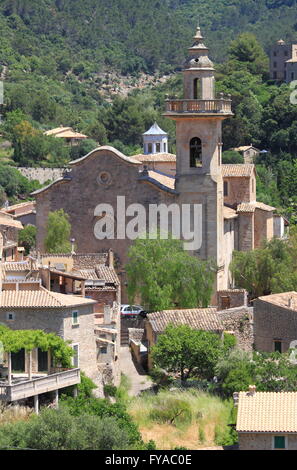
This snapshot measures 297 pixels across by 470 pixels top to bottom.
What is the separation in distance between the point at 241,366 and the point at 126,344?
6.50m

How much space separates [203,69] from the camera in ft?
195

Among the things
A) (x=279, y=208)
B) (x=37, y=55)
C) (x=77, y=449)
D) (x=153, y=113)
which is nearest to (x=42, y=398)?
(x=77, y=449)

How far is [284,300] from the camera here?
52.8 meters

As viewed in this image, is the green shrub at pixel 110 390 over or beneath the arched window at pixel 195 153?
beneath

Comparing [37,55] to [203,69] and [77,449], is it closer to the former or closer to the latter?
[203,69]

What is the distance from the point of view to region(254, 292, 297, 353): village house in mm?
51438

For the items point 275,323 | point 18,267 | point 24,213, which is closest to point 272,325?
point 275,323

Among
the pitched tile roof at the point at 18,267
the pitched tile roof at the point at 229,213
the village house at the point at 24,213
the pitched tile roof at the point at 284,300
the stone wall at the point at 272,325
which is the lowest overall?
the stone wall at the point at 272,325

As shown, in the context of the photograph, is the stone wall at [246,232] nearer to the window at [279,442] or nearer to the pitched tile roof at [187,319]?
the pitched tile roof at [187,319]

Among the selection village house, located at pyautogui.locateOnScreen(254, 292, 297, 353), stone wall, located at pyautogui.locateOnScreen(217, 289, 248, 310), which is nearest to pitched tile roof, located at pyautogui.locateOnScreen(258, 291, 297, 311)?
village house, located at pyautogui.locateOnScreen(254, 292, 297, 353)

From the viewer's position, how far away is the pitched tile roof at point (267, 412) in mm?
40250

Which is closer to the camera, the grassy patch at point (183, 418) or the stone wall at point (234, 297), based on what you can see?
the grassy patch at point (183, 418)

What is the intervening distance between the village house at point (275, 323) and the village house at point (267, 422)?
30.7 feet

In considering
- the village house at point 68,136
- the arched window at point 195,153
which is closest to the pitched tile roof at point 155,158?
the arched window at point 195,153
